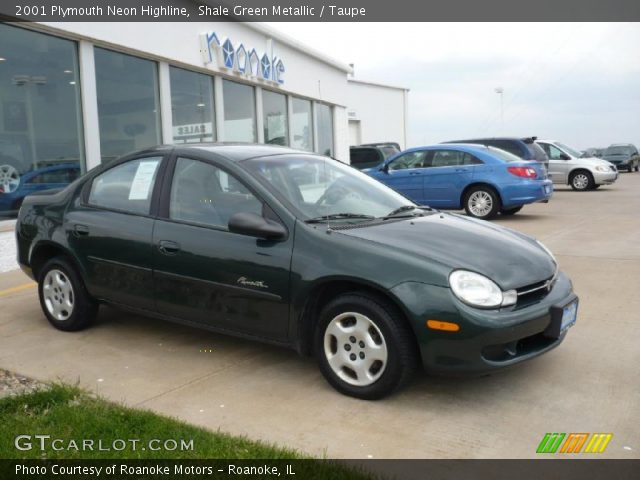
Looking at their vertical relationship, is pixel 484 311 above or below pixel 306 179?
below

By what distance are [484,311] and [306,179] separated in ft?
5.51

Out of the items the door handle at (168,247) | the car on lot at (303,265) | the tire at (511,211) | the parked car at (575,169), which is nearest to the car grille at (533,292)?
the car on lot at (303,265)

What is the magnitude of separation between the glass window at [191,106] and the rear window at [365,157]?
7913mm

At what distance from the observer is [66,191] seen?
532cm

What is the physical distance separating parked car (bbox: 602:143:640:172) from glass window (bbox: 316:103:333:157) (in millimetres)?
19157

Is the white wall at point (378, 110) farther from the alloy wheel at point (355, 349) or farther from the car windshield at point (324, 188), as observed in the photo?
the alloy wheel at point (355, 349)

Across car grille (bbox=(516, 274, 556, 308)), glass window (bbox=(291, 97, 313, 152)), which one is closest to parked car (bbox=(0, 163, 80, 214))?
car grille (bbox=(516, 274, 556, 308))

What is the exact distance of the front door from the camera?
3984 millimetres

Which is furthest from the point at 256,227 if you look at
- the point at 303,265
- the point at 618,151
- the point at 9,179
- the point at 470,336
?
the point at 618,151

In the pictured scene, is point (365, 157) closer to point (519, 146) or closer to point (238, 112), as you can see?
point (519, 146)

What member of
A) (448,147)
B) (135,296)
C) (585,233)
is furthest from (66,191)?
(448,147)

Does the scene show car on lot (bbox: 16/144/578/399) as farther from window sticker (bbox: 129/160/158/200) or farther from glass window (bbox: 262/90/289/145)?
glass window (bbox: 262/90/289/145)

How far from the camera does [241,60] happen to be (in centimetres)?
1455

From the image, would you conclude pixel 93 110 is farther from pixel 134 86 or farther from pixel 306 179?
pixel 306 179
